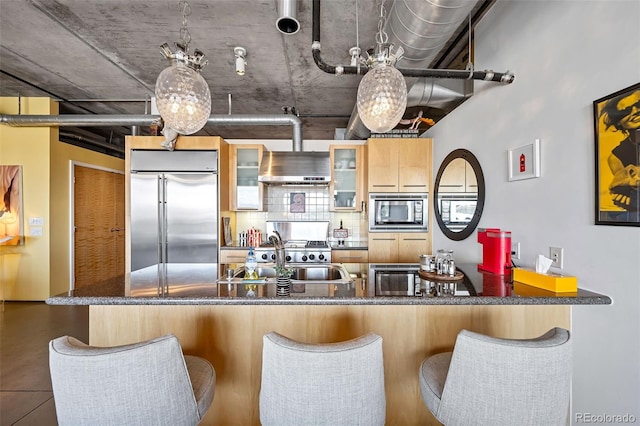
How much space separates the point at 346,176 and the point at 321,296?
2.88 meters

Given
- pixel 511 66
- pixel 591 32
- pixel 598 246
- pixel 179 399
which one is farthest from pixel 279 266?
pixel 511 66

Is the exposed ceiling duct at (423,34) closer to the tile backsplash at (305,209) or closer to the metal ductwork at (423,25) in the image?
the metal ductwork at (423,25)

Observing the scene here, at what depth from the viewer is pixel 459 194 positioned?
3.01 meters

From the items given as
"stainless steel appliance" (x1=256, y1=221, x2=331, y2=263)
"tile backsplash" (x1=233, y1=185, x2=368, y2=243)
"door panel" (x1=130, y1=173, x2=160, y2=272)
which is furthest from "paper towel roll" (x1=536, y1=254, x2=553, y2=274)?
"door panel" (x1=130, y1=173, x2=160, y2=272)

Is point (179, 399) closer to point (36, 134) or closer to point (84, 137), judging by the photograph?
point (36, 134)

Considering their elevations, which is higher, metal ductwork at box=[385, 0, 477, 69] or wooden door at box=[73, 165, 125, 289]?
metal ductwork at box=[385, 0, 477, 69]

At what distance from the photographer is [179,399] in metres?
1.03

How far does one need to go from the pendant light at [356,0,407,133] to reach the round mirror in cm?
143

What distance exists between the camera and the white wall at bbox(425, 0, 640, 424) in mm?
1344

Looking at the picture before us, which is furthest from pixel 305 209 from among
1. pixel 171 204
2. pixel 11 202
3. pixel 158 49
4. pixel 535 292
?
pixel 11 202

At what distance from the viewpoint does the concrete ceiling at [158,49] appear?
2.35 m

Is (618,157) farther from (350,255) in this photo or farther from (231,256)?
(231,256)
